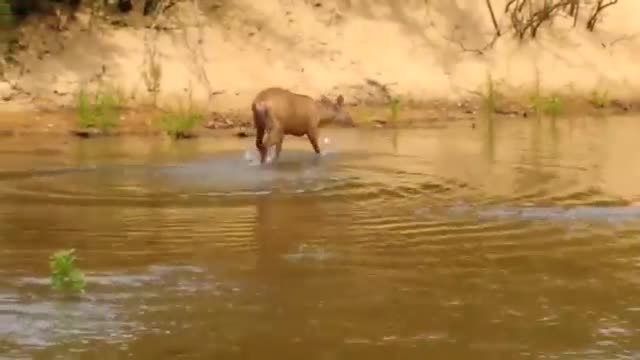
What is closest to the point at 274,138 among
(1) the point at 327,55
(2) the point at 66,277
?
(2) the point at 66,277

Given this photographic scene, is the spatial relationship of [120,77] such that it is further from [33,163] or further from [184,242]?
[184,242]

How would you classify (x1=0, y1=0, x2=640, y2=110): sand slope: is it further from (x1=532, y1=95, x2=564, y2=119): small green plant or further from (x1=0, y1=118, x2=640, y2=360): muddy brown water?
(x1=0, y1=118, x2=640, y2=360): muddy brown water

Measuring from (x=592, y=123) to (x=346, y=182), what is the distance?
8.68 m

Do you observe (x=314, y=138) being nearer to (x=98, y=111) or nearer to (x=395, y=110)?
(x=98, y=111)

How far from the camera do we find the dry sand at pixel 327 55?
66.4ft

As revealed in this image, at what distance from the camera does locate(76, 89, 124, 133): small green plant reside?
17.4 meters

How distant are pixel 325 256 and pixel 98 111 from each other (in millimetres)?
10274

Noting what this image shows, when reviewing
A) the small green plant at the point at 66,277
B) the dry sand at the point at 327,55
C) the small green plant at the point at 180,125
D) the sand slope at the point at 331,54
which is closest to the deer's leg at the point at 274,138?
the small green plant at the point at 180,125

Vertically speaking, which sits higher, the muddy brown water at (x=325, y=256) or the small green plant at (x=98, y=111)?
the small green plant at (x=98, y=111)

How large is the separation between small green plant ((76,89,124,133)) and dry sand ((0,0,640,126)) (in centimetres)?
68

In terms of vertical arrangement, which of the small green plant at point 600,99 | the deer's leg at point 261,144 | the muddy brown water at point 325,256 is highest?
the small green plant at point 600,99

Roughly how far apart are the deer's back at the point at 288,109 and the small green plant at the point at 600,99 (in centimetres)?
866

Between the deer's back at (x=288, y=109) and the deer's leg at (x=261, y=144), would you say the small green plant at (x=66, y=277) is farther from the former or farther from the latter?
the deer's back at (x=288, y=109)

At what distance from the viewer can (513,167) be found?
13078mm
